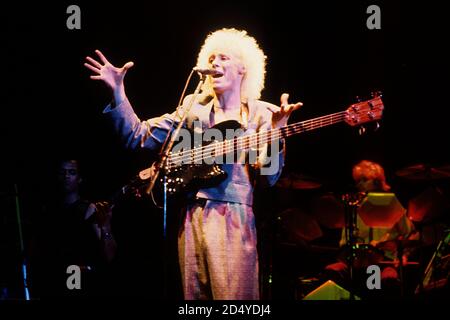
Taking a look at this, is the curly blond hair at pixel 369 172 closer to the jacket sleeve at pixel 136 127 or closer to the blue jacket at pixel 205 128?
the blue jacket at pixel 205 128

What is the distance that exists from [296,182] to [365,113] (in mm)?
2331

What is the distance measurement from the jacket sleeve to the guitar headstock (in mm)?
1198

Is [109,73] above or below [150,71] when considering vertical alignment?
below

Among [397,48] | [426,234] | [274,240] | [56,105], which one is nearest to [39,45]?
[56,105]

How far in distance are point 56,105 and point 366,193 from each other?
133 inches

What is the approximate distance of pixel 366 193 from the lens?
5723 millimetres

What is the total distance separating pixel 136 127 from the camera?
358 centimetres

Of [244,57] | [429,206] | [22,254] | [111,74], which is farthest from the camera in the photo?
[429,206]

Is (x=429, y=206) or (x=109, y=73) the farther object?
(x=429, y=206)

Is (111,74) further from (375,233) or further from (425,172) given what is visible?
(375,233)

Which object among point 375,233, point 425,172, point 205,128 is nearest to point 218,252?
point 205,128

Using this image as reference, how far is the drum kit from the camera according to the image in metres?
5.85

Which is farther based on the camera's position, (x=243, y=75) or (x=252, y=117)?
(x=243, y=75)

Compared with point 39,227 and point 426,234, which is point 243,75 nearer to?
point 39,227
